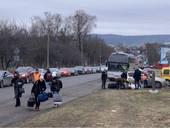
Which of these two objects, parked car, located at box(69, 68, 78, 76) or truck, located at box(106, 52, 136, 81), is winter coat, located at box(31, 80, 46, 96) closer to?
truck, located at box(106, 52, 136, 81)

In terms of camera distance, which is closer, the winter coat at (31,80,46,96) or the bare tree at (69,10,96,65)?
the winter coat at (31,80,46,96)

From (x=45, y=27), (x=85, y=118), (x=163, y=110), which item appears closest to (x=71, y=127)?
(x=85, y=118)

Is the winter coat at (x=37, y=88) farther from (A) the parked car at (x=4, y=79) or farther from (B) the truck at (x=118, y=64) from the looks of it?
(B) the truck at (x=118, y=64)

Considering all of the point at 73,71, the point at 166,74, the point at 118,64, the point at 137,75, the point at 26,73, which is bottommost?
the point at 73,71

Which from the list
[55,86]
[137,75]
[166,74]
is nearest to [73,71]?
[166,74]

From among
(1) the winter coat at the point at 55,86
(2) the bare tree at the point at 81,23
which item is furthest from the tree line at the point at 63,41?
(1) the winter coat at the point at 55,86

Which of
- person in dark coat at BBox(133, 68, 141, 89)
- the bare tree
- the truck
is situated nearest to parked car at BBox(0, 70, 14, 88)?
person in dark coat at BBox(133, 68, 141, 89)

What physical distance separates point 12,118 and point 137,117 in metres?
4.40

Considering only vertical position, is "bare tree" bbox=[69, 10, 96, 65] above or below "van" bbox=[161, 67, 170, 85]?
above

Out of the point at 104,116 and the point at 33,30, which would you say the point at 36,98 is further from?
the point at 33,30

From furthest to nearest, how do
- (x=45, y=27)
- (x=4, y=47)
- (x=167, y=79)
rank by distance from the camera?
(x=45, y=27), (x=4, y=47), (x=167, y=79)

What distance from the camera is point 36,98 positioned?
14930mm

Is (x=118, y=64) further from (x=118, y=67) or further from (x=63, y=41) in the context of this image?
(x=63, y=41)

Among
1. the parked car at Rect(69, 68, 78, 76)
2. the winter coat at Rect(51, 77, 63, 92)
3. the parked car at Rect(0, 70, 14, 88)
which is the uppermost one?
the winter coat at Rect(51, 77, 63, 92)
